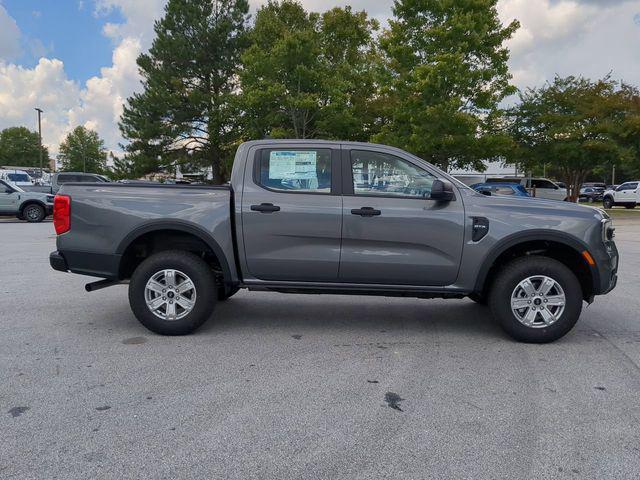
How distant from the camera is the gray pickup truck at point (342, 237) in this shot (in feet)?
16.1

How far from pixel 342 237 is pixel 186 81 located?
3654 centimetres

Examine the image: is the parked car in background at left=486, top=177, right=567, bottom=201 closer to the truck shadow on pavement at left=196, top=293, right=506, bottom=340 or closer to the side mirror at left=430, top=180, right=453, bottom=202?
the truck shadow on pavement at left=196, top=293, right=506, bottom=340

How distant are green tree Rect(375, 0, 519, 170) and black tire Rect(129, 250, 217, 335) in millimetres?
19623

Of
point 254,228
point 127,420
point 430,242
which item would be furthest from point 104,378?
point 430,242

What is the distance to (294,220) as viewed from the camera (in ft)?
16.3

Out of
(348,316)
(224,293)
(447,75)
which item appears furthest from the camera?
(447,75)

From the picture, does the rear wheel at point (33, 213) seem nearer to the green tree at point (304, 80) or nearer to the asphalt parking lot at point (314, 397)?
the green tree at point (304, 80)

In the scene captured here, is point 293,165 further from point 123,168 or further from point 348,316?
point 123,168

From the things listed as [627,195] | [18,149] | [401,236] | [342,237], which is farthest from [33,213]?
[18,149]

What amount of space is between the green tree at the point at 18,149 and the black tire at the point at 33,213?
325 ft

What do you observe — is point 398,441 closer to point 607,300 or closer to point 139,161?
point 607,300

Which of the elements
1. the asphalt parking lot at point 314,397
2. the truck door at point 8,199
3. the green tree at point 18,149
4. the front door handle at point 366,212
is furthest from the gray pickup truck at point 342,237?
the green tree at point 18,149

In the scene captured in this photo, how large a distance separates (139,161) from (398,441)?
126 ft

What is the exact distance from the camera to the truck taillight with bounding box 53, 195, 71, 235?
5152 mm
